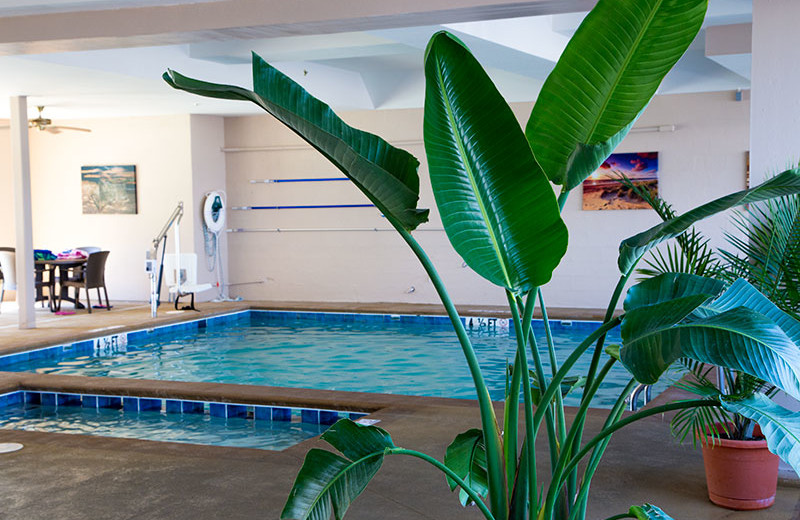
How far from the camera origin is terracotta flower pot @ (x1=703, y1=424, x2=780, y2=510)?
3164mm

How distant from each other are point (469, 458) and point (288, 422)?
3358 millimetres

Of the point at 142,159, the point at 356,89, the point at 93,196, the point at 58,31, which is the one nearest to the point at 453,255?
the point at 356,89

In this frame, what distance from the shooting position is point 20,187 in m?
9.19

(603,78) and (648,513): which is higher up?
(603,78)

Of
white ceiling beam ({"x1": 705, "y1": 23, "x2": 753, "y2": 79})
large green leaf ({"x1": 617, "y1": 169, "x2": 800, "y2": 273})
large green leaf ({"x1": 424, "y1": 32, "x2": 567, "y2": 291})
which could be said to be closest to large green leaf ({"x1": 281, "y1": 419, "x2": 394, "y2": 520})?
large green leaf ({"x1": 424, "y1": 32, "x2": 567, "y2": 291})

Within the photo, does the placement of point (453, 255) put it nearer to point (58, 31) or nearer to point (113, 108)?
point (113, 108)

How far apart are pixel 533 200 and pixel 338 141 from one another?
46 centimetres

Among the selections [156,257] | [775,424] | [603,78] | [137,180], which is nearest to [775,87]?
[603,78]

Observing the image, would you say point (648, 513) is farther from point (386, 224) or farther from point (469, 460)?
point (386, 224)

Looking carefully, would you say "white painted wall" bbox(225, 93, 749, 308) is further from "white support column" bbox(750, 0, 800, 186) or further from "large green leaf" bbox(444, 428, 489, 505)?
"large green leaf" bbox(444, 428, 489, 505)

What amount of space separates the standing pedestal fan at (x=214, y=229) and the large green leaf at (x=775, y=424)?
10.4 meters

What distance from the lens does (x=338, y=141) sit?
1.85 metres

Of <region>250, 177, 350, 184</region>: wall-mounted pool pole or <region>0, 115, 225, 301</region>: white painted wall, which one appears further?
<region>250, 177, 350, 184</region>: wall-mounted pool pole

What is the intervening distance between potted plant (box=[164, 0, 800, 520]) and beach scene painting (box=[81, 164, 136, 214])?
1071cm
